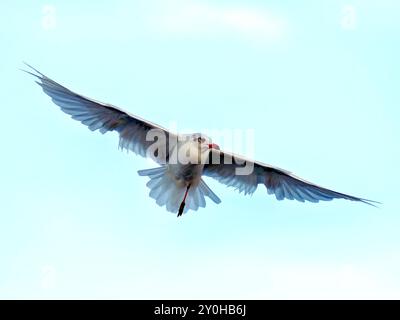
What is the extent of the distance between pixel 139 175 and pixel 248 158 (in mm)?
2108

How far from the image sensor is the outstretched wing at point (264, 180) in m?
20.7

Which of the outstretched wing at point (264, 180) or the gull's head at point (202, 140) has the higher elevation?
the gull's head at point (202, 140)

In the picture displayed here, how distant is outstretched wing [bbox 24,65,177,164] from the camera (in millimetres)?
19500

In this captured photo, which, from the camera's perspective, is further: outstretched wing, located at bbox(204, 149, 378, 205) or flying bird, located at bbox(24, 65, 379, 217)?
outstretched wing, located at bbox(204, 149, 378, 205)

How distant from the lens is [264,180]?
21.2 m

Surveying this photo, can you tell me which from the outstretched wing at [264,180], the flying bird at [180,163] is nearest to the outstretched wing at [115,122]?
the flying bird at [180,163]

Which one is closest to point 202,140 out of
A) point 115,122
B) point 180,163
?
point 180,163

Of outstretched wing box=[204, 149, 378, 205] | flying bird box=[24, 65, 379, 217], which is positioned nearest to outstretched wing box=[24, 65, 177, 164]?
flying bird box=[24, 65, 379, 217]

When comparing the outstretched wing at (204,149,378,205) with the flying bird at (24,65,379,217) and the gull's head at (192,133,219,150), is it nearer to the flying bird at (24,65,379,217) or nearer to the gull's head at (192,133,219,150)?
the flying bird at (24,65,379,217)

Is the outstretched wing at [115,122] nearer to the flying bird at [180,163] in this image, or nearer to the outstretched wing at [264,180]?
the flying bird at [180,163]

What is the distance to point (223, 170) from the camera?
2108cm

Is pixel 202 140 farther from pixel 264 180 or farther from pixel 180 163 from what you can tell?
pixel 264 180

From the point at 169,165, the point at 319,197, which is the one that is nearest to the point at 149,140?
the point at 169,165

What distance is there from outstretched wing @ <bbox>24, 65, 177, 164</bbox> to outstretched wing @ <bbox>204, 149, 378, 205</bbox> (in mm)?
1124
